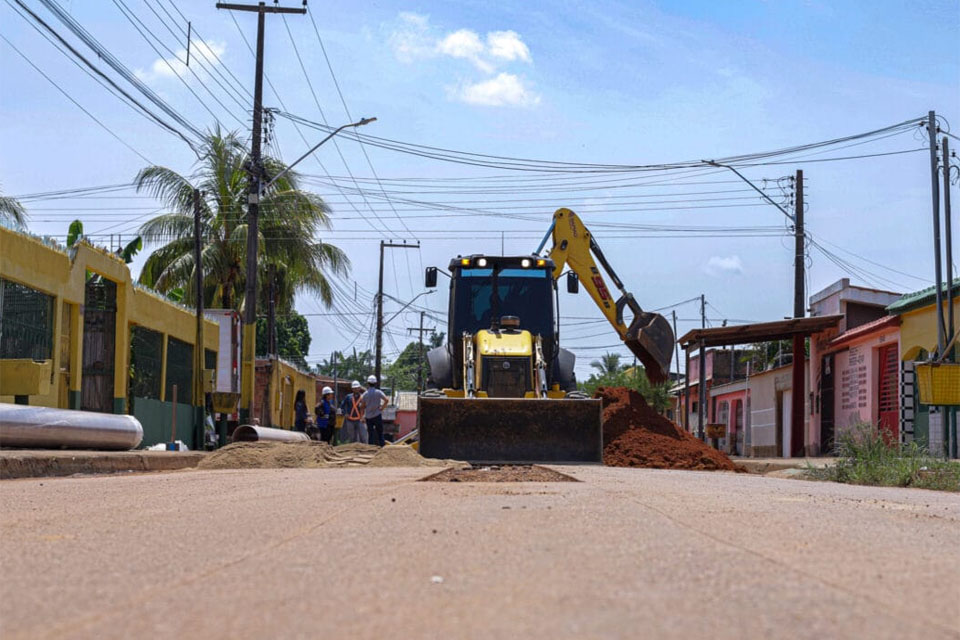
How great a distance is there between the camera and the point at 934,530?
6.67 m

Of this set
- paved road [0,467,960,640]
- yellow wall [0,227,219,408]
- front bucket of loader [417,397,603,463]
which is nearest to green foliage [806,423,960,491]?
front bucket of loader [417,397,603,463]

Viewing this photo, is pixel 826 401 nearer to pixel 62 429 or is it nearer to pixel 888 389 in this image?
pixel 888 389

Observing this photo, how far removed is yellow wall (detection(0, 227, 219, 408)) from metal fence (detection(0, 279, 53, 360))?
0.13 m

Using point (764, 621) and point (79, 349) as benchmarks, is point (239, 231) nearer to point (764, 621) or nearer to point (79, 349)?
point (79, 349)

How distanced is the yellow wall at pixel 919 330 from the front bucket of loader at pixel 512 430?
10.3 meters

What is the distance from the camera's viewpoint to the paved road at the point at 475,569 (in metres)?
3.38

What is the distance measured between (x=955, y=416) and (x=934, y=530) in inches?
564

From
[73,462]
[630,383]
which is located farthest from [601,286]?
[630,383]

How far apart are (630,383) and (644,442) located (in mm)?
A: 47022

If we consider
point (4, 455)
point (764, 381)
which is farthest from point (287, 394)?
point (4, 455)

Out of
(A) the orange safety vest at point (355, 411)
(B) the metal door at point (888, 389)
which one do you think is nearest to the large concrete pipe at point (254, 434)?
(A) the orange safety vest at point (355, 411)

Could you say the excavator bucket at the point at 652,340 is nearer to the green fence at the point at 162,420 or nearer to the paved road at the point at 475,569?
the green fence at the point at 162,420

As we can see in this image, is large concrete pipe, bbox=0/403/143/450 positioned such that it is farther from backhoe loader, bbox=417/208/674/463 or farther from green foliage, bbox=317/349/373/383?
Answer: green foliage, bbox=317/349/373/383

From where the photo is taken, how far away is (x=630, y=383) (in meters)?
65.4
